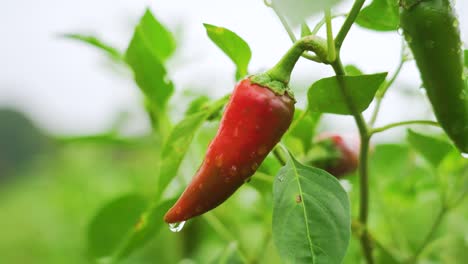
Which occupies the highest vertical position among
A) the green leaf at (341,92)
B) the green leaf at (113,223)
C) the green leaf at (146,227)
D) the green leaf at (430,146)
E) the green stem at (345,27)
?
the green stem at (345,27)

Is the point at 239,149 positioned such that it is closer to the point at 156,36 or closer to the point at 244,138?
the point at 244,138

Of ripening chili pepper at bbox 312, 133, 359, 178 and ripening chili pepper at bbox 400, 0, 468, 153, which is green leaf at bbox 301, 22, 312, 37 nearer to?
ripening chili pepper at bbox 400, 0, 468, 153

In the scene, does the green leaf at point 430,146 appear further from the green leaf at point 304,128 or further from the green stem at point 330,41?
the green stem at point 330,41

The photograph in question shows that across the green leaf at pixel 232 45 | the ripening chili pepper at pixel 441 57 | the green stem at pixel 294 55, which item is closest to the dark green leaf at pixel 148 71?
the green leaf at pixel 232 45

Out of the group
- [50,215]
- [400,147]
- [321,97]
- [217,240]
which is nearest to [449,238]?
[400,147]

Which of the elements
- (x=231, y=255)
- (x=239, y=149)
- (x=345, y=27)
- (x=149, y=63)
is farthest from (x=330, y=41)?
(x=231, y=255)

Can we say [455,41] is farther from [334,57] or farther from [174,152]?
[174,152]
